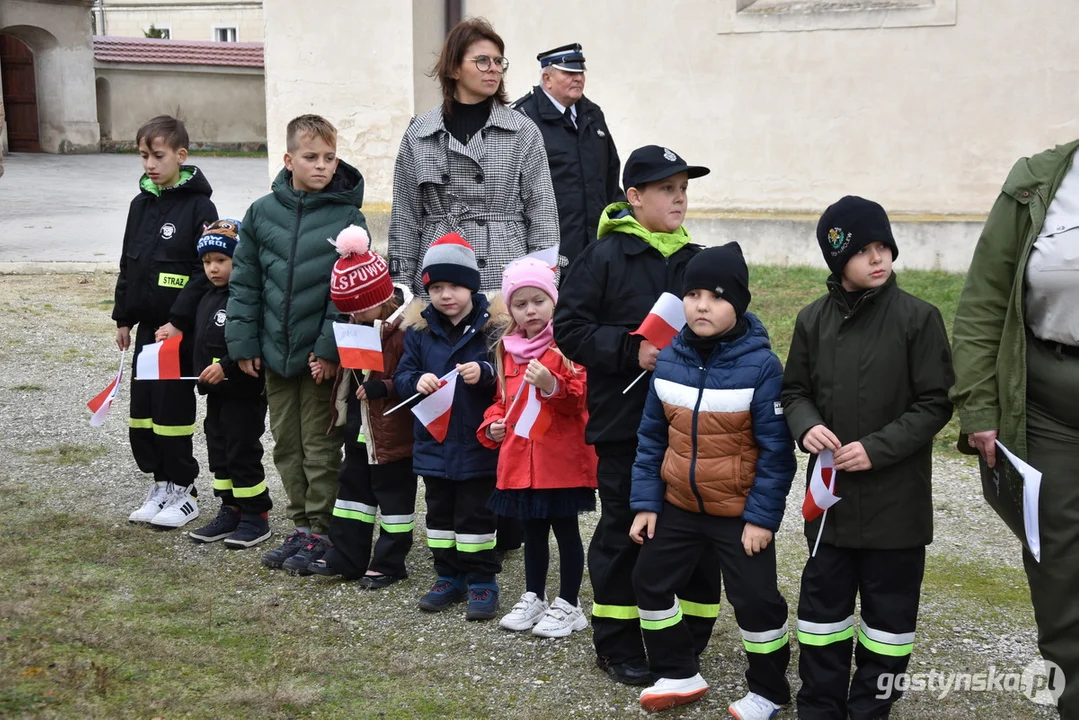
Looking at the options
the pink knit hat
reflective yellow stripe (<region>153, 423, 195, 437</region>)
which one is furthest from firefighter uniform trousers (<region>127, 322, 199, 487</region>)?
the pink knit hat

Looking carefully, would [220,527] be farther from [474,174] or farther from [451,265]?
[474,174]

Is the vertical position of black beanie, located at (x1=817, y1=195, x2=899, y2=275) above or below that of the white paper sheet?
above

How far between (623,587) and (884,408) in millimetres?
1126

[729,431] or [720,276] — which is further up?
[720,276]

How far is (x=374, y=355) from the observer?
4.81 meters

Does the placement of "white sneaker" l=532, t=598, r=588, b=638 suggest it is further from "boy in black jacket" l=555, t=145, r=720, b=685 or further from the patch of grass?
the patch of grass

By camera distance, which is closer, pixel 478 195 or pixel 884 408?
pixel 884 408

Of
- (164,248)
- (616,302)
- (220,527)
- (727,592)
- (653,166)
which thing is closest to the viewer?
(727,592)

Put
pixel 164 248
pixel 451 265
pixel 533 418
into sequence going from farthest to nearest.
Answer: pixel 164 248 → pixel 451 265 → pixel 533 418

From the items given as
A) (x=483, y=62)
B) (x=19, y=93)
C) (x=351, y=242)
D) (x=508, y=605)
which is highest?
(x=19, y=93)

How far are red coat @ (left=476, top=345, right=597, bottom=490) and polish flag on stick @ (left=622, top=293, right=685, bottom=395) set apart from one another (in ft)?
1.90

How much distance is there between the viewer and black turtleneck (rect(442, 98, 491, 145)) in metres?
5.11

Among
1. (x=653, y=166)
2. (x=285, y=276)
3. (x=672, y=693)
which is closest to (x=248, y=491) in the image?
(x=285, y=276)

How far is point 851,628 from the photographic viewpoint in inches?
144
